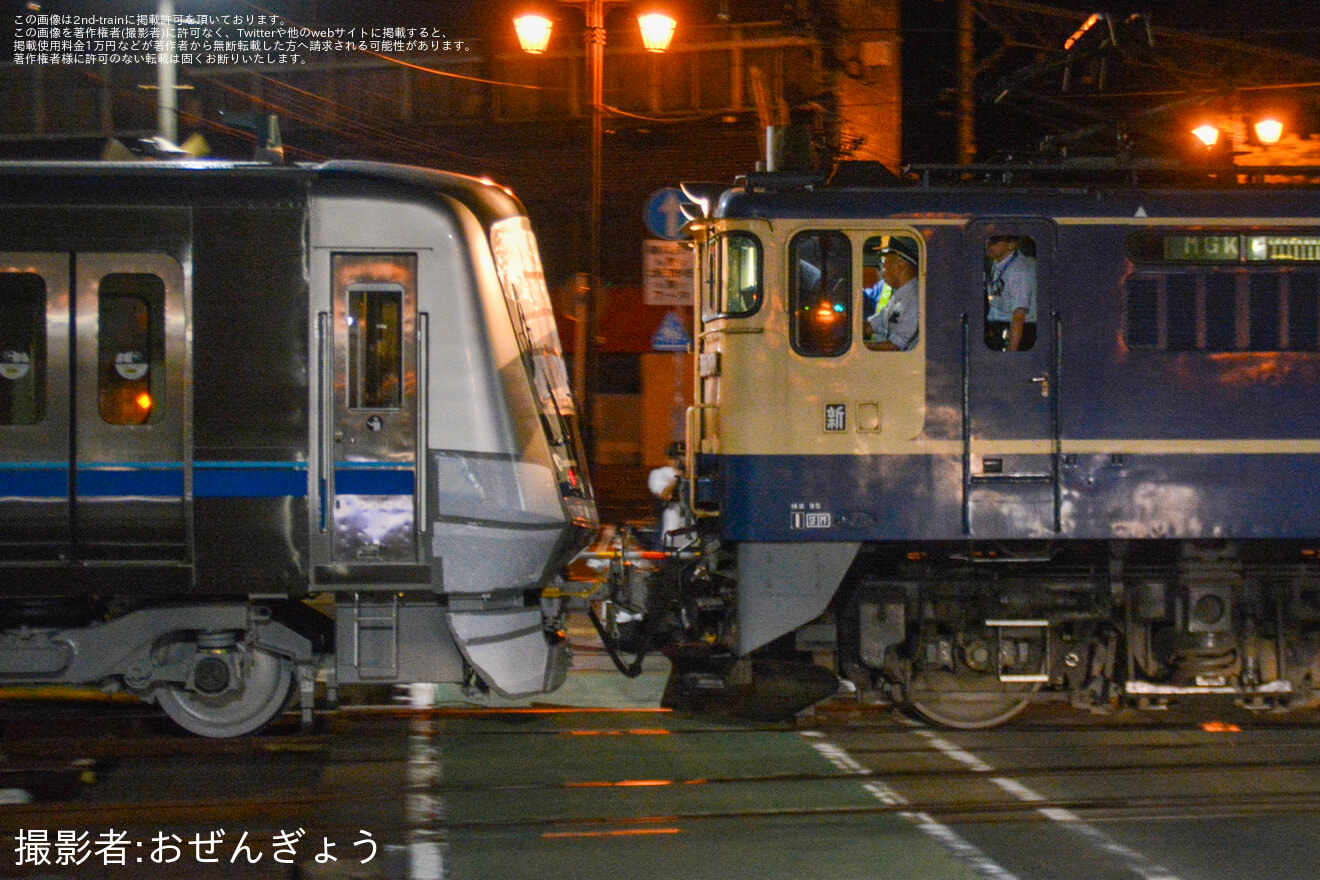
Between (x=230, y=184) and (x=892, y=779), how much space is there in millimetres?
4939

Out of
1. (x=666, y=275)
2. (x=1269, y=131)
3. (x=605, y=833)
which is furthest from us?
(x=1269, y=131)

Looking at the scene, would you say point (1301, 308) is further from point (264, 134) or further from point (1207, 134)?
point (1207, 134)

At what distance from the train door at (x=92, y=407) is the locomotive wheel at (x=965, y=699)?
4615mm

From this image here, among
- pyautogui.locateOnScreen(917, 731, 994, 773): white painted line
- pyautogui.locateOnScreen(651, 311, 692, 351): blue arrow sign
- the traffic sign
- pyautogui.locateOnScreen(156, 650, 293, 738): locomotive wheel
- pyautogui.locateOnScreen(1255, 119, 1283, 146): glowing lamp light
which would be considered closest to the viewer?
pyautogui.locateOnScreen(917, 731, 994, 773): white painted line

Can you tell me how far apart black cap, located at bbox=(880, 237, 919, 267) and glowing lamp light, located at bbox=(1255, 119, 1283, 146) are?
714cm

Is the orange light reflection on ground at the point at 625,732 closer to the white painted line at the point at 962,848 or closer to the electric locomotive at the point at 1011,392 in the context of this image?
the electric locomotive at the point at 1011,392

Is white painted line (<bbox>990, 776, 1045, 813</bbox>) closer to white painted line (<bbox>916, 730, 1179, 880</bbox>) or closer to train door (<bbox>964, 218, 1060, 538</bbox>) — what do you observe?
white painted line (<bbox>916, 730, 1179, 880</bbox>)

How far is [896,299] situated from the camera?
8133 millimetres

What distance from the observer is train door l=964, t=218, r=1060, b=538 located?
8031mm

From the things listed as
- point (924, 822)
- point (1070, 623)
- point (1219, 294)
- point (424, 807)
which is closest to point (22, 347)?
point (424, 807)

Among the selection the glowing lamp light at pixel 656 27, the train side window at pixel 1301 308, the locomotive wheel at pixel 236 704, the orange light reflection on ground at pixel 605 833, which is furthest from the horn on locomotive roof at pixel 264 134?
the train side window at pixel 1301 308

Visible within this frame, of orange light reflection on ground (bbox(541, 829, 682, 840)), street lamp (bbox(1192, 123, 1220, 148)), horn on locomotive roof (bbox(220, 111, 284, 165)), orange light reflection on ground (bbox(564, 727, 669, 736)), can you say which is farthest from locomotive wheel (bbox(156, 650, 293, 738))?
street lamp (bbox(1192, 123, 1220, 148))

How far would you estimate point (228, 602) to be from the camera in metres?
7.50

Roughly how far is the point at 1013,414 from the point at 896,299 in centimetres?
100
